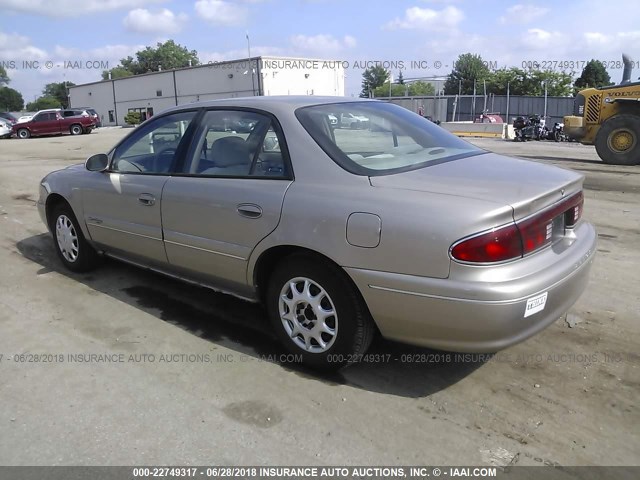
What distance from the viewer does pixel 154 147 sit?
433 centimetres

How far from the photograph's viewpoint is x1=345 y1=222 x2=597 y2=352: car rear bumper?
8.50 ft

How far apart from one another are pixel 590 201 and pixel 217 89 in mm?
48706

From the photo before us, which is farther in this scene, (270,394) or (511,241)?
(270,394)

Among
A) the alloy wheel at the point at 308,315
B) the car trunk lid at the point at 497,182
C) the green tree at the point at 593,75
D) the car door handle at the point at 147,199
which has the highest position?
the green tree at the point at 593,75

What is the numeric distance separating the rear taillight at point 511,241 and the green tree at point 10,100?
11005cm

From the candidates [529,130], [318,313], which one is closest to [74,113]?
[529,130]

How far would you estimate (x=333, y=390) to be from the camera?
311 centimetres

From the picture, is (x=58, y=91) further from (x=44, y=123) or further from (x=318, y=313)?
(x=318, y=313)

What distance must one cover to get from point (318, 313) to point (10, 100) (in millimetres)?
115909

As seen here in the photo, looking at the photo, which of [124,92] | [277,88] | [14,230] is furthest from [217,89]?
[14,230]

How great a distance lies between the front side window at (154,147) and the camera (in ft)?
13.3

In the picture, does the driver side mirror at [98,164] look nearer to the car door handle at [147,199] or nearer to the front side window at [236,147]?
the car door handle at [147,199]

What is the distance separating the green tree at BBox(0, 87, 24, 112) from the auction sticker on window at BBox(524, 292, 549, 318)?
110200 mm

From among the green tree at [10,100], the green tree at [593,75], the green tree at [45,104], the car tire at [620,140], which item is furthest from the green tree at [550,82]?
the green tree at [10,100]
